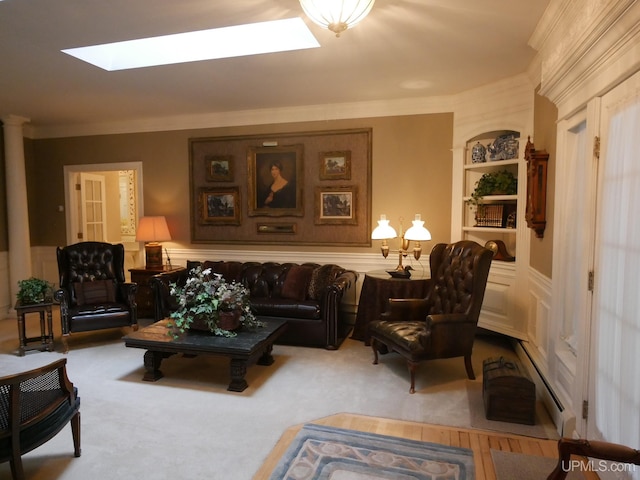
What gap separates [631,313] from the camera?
1767 mm

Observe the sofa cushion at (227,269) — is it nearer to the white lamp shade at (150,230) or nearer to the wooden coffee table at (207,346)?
the white lamp shade at (150,230)

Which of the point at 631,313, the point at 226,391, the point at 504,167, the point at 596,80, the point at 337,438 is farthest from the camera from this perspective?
the point at 504,167

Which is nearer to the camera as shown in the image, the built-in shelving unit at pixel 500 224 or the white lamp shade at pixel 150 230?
the built-in shelving unit at pixel 500 224

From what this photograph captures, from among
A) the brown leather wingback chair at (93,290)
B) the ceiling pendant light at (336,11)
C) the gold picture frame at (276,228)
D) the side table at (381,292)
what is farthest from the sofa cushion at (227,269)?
the ceiling pendant light at (336,11)

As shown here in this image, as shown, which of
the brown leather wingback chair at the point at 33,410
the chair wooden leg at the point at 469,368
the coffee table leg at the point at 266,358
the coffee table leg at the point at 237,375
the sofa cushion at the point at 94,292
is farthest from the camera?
the sofa cushion at the point at 94,292

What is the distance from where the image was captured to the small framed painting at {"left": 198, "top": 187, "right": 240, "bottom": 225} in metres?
5.43

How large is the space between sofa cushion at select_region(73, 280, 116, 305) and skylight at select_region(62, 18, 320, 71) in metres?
2.39

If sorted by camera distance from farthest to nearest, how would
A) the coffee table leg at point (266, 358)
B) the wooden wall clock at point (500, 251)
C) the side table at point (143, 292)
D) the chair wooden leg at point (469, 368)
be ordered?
the side table at point (143, 292) < the wooden wall clock at point (500, 251) < the coffee table leg at point (266, 358) < the chair wooden leg at point (469, 368)

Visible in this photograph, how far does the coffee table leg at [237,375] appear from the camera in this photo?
3.18 meters

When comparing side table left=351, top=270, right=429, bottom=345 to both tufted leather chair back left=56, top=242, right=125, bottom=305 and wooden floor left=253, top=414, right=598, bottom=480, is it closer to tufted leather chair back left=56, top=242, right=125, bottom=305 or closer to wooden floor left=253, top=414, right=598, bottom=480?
wooden floor left=253, top=414, right=598, bottom=480

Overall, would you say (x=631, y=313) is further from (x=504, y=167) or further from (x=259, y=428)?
(x=504, y=167)

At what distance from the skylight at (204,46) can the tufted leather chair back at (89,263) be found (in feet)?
7.20

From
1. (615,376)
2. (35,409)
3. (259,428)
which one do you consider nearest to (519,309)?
(615,376)

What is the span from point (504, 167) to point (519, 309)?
1555mm
